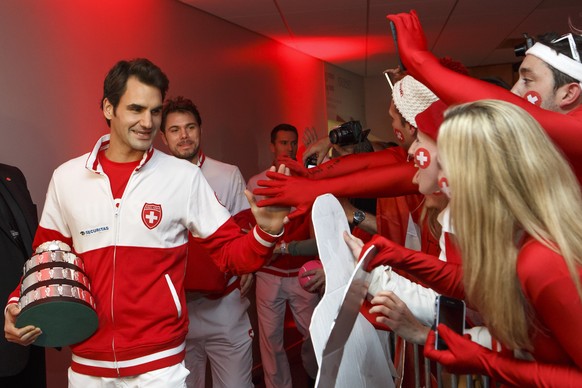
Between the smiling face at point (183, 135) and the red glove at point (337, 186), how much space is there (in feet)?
5.27

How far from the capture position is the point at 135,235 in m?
2.39

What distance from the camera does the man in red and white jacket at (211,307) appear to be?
11.5 feet

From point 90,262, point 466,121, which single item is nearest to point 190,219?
point 90,262

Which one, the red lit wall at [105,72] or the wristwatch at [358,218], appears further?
the red lit wall at [105,72]

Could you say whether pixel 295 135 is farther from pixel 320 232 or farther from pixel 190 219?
pixel 320 232

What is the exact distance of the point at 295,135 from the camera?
581cm

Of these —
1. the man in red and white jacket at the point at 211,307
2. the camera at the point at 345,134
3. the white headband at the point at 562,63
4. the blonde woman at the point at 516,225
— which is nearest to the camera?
the blonde woman at the point at 516,225

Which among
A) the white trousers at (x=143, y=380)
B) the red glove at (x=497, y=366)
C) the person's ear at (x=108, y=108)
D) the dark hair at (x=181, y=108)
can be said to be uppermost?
the dark hair at (x=181, y=108)

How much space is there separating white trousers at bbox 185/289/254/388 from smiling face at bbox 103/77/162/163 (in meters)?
1.30

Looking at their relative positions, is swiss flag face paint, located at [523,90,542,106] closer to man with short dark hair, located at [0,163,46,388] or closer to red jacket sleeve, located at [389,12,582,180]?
red jacket sleeve, located at [389,12,582,180]

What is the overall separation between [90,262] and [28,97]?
1.50 m

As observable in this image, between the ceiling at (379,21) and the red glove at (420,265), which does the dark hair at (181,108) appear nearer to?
the ceiling at (379,21)

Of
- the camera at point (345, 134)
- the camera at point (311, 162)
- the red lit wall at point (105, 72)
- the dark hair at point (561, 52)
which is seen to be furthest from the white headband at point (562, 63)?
the red lit wall at point (105, 72)

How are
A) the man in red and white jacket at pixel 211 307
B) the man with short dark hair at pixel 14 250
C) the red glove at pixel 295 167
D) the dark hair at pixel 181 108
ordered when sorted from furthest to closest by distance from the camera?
the dark hair at pixel 181 108 → the man in red and white jacket at pixel 211 307 → the man with short dark hair at pixel 14 250 → the red glove at pixel 295 167
